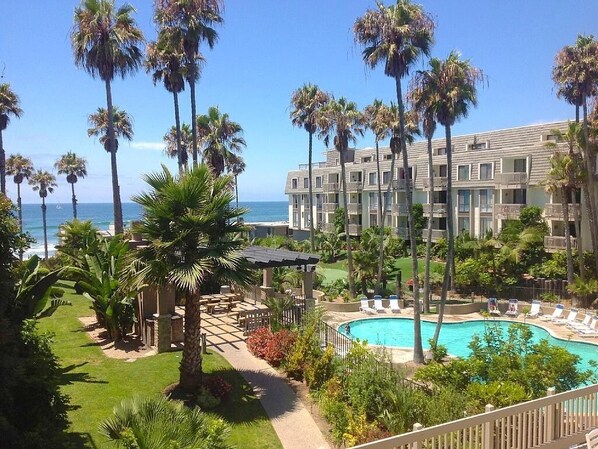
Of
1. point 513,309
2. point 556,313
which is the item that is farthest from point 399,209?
point 556,313

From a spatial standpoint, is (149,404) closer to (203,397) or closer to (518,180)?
(203,397)

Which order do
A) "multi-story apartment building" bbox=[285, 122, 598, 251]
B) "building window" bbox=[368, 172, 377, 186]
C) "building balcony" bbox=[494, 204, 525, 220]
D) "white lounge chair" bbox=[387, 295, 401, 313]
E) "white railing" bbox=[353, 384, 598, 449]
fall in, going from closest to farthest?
"white railing" bbox=[353, 384, 598, 449] < "white lounge chair" bbox=[387, 295, 401, 313] < "multi-story apartment building" bbox=[285, 122, 598, 251] < "building balcony" bbox=[494, 204, 525, 220] < "building window" bbox=[368, 172, 377, 186]

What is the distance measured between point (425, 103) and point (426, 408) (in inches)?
661

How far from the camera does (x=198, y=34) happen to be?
87.2 ft

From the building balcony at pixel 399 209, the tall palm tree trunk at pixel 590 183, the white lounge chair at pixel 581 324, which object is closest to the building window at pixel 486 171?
the building balcony at pixel 399 209

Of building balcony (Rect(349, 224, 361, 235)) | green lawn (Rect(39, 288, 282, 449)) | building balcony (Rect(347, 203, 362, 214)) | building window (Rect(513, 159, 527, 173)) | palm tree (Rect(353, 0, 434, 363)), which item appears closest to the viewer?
green lawn (Rect(39, 288, 282, 449))

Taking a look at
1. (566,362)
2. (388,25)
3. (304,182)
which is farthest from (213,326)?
(304,182)

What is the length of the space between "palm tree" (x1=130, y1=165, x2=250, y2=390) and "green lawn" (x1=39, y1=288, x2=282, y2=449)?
1284 millimetres

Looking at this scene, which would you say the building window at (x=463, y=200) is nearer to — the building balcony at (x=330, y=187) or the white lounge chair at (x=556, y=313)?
the building balcony at (x=330, y=187)

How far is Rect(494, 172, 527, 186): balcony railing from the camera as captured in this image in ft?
128

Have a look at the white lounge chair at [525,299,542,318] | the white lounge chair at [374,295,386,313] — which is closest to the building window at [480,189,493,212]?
the white lounge chair at [525,299,542,318]

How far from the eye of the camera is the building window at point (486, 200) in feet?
141

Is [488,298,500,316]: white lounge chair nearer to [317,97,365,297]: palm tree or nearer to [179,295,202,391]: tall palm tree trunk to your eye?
[317,97,365,297]: palm tree

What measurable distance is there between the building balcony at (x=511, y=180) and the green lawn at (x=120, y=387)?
32.4 meters
